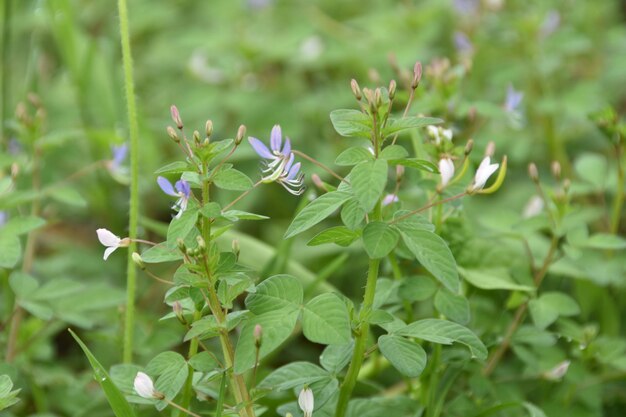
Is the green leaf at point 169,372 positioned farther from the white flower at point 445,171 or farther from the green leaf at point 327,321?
the white flower at point 445,171

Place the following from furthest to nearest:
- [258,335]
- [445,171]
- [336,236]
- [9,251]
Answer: [9,251], [445,171], [336,236], [258,335]

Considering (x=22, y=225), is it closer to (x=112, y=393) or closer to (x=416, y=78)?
(x=112, y=393)

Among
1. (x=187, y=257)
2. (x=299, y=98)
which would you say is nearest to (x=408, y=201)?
(x=187, y=257)

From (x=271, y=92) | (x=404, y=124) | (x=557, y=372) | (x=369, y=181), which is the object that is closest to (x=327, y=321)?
(x=369, y=181)

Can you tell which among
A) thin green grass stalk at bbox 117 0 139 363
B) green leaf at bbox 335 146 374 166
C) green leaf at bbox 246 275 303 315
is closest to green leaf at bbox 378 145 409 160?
green leaf at bbox 335 146 374 166

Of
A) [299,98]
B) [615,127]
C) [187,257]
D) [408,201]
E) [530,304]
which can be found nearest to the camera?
[187,257]

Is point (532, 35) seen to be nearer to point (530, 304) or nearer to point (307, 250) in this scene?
point (307, 250)
